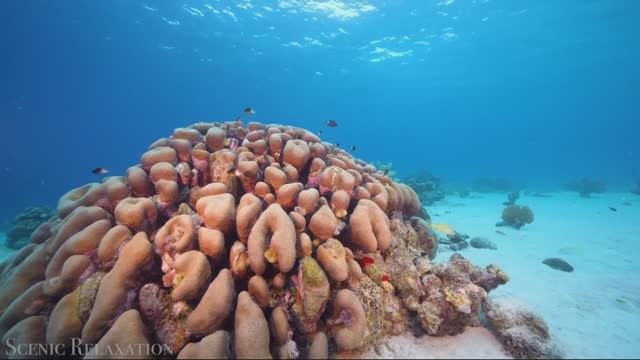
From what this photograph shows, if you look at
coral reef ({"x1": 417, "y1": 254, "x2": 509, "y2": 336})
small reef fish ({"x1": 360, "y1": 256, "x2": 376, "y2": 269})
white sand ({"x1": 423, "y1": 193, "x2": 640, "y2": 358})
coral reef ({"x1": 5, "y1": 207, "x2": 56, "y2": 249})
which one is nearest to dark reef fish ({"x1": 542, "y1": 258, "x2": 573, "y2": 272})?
white sand ({"x1": 423, "y1": 193, "x2": 640, "y2": 358})

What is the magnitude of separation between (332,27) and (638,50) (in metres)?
45.1

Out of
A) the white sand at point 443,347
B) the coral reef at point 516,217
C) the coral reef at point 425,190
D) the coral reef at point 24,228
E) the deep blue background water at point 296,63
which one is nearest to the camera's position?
the white sand at point 443,347

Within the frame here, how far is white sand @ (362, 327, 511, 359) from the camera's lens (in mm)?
3158

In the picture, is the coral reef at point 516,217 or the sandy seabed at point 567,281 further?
the coral reef at point 516,217

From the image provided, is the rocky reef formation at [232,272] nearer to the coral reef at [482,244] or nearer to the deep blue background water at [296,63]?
the coral reef at [482,244]

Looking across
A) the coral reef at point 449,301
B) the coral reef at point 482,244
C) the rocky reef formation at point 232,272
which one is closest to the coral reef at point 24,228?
the rocky reef formation at point 232,272

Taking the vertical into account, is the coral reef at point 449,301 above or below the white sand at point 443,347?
above

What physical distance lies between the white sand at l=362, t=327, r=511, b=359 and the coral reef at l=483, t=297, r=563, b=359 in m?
0.14

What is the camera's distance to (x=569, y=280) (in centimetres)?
659

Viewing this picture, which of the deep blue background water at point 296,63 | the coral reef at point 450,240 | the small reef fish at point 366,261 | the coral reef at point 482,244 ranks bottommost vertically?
the coral reef at point 482,244

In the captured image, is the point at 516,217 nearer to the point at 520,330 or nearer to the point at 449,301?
the point at 520,330

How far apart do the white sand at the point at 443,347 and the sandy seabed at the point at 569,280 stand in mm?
12

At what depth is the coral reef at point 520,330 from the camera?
3199 millimetres

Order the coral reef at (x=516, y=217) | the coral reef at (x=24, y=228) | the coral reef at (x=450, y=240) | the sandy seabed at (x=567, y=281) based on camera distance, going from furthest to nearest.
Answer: the coral reef at (x=516, y=217)
the coral reef at (x=24, y=228)
the coral reef at (x=450, y=240)
the sandy seabed at (x=567, y=281)
